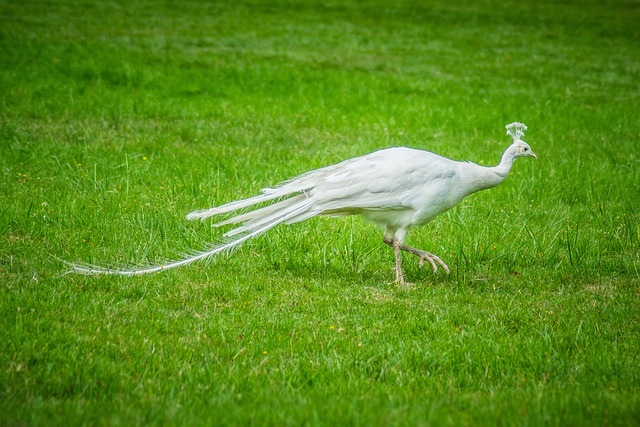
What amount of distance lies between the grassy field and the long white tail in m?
0.14

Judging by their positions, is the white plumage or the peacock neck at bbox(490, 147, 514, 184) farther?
the peacock neck at bbox(490, 147, 514, 184)

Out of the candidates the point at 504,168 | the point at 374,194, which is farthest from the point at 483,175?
the point at 374,194

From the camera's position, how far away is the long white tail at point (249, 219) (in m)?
6.12

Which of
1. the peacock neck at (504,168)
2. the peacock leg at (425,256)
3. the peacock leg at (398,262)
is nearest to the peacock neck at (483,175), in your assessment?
the peacock neck at (504,168)

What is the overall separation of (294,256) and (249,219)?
0.70 m

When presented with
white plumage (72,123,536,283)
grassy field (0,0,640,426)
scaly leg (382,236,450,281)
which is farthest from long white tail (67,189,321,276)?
scaly leg (382,236,450,281)

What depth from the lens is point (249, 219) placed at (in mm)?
6414

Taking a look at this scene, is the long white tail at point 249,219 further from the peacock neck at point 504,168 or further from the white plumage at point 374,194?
the peacock neck at point 504,168

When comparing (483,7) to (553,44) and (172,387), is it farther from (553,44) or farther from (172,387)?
(172,387)

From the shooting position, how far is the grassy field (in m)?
4.28

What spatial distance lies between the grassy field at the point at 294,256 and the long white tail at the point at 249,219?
0.14 m

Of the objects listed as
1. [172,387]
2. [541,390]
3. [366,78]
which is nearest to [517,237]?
[541,390]

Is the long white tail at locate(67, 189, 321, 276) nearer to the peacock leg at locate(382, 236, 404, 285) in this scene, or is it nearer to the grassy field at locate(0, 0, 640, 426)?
the grassy field at locate(0, 0, 640, 426)

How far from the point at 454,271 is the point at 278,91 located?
26.9 feet
